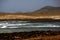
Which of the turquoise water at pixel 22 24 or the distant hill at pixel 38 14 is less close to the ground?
the distant hill at pixel 38 14

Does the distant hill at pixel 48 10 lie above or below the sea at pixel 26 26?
above

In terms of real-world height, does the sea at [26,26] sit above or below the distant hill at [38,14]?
below

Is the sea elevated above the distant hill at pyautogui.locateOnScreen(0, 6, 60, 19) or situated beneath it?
situated beneath

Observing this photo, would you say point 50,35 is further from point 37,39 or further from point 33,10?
point 33,10

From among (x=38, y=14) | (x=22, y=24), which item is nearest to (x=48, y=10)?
(x=38, y=14)

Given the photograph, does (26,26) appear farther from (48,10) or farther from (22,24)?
(48,10)

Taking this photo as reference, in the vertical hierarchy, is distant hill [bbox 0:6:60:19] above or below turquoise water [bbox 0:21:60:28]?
above

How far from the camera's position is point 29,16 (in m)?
0.66

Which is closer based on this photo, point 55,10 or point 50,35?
point 50,35

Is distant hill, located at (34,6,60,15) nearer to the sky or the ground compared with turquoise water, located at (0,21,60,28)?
nearer to the sky

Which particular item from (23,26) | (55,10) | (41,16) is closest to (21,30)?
(23,26)

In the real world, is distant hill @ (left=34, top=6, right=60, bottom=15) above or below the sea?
above

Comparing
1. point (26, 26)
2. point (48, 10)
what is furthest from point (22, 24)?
point (48, 10)

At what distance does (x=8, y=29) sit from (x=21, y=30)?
0.07m
